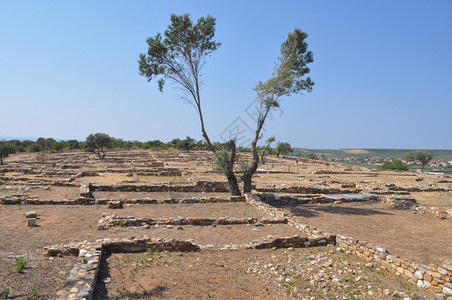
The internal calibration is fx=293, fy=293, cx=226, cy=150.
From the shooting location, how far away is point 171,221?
437 inches

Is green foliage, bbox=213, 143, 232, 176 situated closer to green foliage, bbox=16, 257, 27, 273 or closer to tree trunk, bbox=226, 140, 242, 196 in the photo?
tree trunk, bbox=226, 140, 242, 196

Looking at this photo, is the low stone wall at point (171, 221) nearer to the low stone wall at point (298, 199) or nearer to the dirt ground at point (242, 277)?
the dirt ground at point (242, 277)

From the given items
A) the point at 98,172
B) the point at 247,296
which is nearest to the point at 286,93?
the point at 247,296

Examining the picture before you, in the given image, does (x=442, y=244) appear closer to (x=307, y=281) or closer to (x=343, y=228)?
(x=343, y=228)

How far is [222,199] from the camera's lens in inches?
634

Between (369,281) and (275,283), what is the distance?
2.23 meters

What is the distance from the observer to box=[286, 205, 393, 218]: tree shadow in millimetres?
14325

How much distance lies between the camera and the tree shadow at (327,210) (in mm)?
14325

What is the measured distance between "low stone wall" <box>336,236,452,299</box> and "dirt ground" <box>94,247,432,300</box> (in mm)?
282

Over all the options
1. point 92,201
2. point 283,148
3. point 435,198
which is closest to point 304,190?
point 435,198

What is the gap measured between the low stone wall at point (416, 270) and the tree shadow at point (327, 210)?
5.32 meters

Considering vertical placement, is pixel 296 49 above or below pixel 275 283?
above

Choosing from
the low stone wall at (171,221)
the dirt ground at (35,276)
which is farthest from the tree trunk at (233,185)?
the dirt ground at (35,276)

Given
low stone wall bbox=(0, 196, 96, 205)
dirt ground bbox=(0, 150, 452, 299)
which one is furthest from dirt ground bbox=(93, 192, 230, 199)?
dirt ground bbox=(0, 150, 452, 299)
